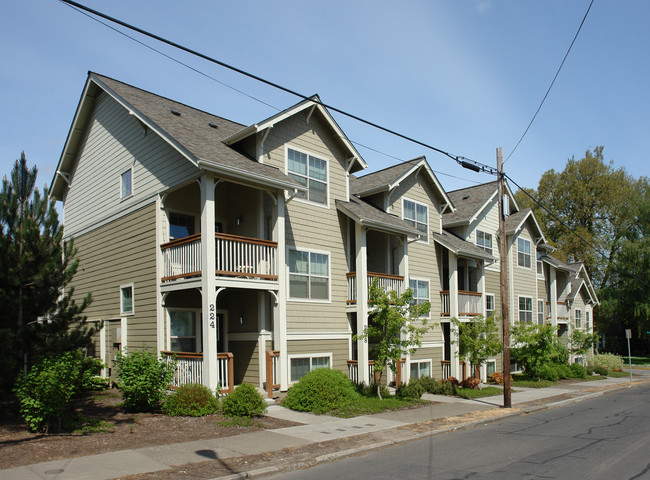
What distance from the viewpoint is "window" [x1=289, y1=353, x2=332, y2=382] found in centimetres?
1775

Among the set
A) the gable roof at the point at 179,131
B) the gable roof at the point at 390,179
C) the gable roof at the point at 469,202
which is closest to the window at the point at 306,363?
the gable roof at the point at 179,131

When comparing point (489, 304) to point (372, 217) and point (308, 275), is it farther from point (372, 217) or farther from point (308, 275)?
point (308, 275)

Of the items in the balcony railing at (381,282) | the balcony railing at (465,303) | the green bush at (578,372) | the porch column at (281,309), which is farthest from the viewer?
the green bush at (578,372)

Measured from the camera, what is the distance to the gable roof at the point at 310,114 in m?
17.4

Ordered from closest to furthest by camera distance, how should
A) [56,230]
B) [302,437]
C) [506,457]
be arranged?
[506,457] < [302,437] < [56,230]

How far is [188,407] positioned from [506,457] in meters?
7.50

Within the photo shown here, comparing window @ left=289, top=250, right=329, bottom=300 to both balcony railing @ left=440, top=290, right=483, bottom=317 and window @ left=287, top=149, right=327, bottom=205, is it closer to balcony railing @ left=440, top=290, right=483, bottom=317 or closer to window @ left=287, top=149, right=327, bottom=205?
window @ left=287, top=149, right=327, bottom=205

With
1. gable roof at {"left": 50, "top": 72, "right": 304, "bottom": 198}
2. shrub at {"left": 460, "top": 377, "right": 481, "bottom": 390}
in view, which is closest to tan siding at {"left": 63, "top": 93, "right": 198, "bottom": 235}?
gable roof at {"left": 50, "top": 72, "right": 304, "bottom": 198}

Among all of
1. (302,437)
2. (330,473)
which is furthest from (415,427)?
(330,473)

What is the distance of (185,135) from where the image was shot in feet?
54.5

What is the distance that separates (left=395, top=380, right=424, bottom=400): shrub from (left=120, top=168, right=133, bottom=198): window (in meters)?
11.3

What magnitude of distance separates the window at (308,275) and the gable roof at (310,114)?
Answer: 400cm

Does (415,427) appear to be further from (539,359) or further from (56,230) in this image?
(539,359)

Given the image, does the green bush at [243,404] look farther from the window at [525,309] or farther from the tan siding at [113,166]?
the window at [525,309]
